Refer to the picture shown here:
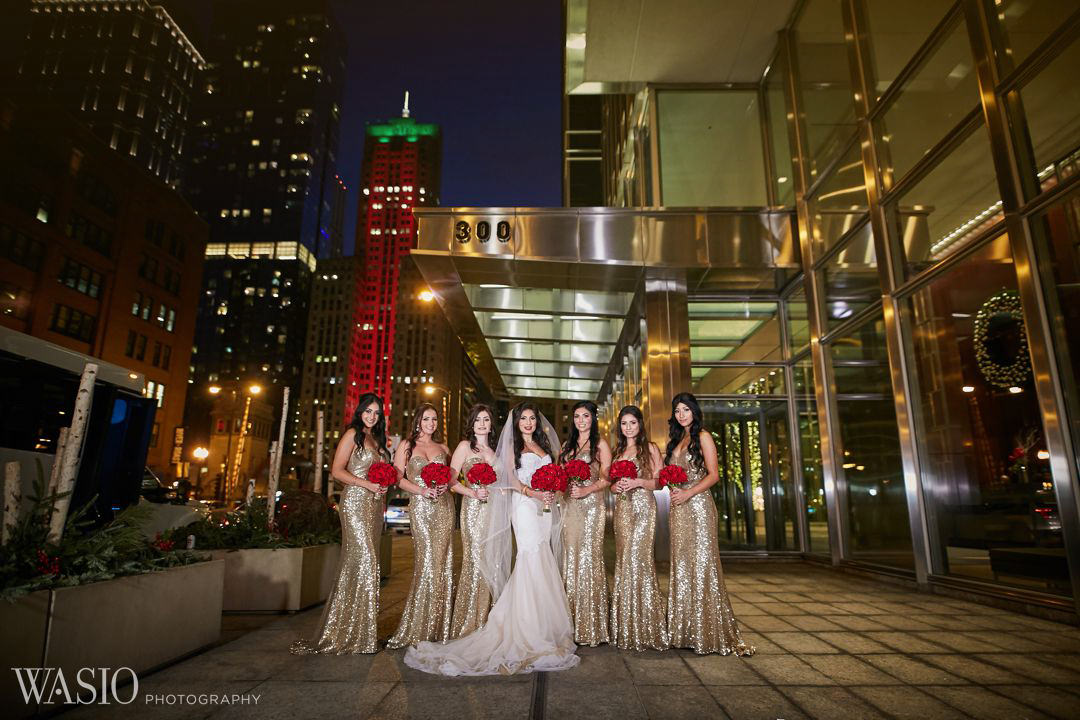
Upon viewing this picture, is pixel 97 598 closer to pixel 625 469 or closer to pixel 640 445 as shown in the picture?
pixel 625 469

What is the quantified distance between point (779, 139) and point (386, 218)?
134m

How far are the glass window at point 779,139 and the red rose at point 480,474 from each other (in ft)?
Result: 32.9

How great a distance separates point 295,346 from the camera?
122625mm

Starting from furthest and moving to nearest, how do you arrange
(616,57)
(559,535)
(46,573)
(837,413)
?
(616,57)
(837,413)
(559,535)
(46,573)

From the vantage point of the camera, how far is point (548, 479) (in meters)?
5.06

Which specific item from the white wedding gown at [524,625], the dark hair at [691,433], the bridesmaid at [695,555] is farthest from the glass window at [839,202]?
the white wedding gown at [524,625]

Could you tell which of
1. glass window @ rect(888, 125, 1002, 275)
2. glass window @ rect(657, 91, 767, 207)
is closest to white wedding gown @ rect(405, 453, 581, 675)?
glass window @ rect(888, 125, 1002, 275)

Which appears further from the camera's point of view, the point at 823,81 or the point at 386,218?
the point at 386,218

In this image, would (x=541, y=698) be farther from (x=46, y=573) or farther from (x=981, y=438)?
(x=981, y=438)

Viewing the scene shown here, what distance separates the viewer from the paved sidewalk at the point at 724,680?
3.53 metres

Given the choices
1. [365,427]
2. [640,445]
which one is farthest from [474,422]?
[640,445]

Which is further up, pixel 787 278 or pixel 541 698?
pixel 787 278

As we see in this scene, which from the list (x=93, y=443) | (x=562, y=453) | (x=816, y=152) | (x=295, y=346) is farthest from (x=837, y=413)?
(x=295, y=346)

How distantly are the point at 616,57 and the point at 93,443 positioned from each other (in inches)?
506
